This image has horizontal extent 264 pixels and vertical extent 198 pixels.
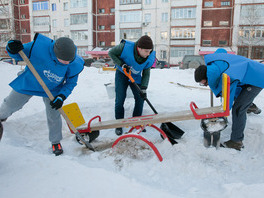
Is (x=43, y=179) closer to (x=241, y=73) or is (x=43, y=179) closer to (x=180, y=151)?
(x=180, y=151)

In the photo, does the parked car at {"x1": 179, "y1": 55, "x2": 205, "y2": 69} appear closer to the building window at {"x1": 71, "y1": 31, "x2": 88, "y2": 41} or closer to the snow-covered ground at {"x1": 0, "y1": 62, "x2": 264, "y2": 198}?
the snow-covered ground at {"x1": 0, "y1": 62, "x2": 264, "y2": 198}

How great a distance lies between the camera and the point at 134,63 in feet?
10.2

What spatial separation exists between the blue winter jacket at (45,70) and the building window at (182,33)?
25.8m

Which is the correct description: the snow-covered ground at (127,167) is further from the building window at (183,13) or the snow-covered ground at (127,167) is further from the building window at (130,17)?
the building window at (130,17)

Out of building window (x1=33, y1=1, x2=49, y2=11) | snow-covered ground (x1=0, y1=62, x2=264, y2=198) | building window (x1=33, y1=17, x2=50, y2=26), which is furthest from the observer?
building window (x1=33, y1=17, x2=50, y2=26)

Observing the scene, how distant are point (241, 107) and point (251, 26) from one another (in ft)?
86.6

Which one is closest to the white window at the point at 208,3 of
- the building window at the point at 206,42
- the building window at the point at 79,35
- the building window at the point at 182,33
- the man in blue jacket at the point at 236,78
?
the building window at the point at 182,33

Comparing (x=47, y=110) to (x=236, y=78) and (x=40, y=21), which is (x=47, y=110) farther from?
(x=40, y=21)

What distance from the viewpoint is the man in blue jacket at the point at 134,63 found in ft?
9.69

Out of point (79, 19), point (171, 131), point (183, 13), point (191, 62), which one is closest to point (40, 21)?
point (79, 19)

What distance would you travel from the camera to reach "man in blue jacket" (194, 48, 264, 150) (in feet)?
7.75

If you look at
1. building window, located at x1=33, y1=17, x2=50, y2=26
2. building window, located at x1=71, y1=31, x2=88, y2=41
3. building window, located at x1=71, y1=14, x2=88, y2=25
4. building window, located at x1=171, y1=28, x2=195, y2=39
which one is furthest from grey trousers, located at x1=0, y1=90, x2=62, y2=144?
building window, located at x1=33, y1=17, x2=50, y2=26

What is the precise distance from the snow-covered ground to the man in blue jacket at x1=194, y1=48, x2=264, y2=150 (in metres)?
0.38

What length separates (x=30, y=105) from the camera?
4.32 meters
